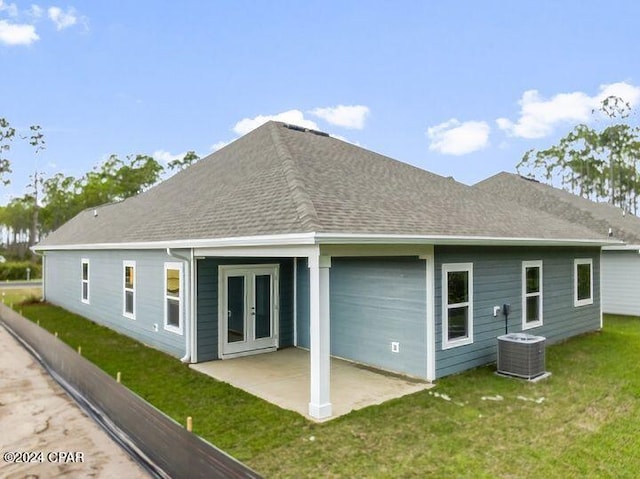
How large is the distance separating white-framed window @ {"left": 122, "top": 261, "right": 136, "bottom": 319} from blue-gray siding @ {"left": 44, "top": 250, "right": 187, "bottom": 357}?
0.46 ft

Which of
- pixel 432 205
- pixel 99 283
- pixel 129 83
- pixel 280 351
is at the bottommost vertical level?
pixel 280 351

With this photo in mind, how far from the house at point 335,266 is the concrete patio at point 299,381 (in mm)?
352

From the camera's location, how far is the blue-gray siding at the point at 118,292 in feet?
33.3

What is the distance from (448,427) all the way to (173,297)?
6.29 meters

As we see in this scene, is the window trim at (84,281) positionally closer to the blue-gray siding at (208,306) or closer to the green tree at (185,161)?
the blue-gray siding at (208,306)

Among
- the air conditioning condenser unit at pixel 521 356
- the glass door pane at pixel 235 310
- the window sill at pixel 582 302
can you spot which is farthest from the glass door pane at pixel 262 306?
the window sill at pixel 582 302

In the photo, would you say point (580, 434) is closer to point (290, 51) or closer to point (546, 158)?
point (290, 51)

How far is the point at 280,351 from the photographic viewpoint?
1011 centimetres

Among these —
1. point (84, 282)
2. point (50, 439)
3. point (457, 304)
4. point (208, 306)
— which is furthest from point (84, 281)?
point (457, 304)

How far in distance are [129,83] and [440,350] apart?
71.6 feet

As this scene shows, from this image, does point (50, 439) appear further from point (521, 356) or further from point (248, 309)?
point (521, 356)

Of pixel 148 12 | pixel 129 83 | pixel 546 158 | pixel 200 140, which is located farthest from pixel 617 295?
pixel 200 140

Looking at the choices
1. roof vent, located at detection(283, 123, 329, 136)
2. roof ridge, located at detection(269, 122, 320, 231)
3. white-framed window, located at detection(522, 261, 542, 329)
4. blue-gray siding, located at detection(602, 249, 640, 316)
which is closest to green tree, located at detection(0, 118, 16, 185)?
roof vent, located at detection(283, 123, 329, 136)

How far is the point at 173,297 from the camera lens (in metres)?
9.66
